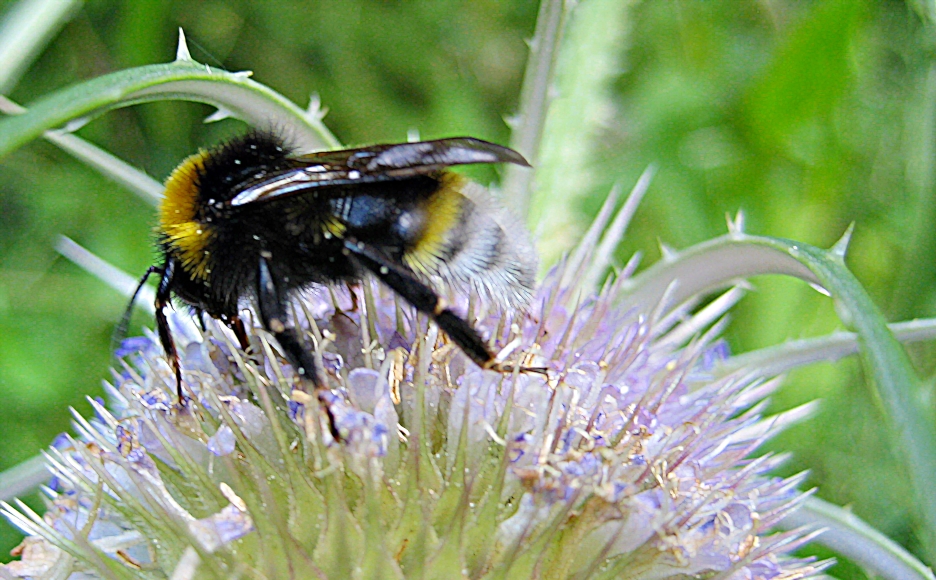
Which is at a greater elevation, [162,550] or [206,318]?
[206,318]

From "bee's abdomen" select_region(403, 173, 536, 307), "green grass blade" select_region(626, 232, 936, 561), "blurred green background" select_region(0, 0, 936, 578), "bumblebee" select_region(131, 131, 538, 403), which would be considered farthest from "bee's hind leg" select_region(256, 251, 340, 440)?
"blurred green background" select_region(0, 0, 936, 578)

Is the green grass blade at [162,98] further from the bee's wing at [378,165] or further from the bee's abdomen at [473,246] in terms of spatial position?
the bee's abdomen at [473,246]

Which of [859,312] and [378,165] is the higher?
[378,165]

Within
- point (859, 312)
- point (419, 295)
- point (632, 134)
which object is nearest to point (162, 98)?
point (419, 295)

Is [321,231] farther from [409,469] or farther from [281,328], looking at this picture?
[409,469]

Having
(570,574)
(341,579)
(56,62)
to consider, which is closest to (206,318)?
(341,579)

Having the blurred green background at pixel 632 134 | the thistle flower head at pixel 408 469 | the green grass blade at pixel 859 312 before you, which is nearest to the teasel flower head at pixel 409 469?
the thistle flower head at pixel 408 469

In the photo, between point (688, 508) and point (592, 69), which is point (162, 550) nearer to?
point (688, 508)
